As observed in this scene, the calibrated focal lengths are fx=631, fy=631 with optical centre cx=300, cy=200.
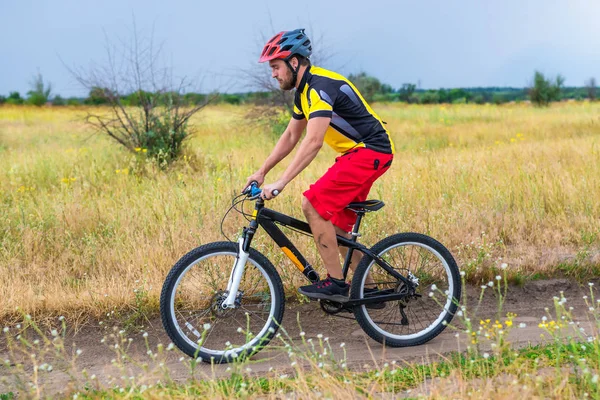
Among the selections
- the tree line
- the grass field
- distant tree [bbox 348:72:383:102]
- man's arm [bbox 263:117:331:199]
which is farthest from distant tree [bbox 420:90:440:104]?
man's arm [bbox 263:117:331:199]

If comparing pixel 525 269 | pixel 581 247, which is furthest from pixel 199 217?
pixel 581 247

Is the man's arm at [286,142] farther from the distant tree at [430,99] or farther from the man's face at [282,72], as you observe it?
the distant tree at [430,99]

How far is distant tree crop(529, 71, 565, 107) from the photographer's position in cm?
3988

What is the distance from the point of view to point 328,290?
15.1 ft

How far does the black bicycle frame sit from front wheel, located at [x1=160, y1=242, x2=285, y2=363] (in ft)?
0.58

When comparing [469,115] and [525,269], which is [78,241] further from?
[469,115]

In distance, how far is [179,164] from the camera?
10961 mm

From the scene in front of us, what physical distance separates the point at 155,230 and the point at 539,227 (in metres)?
4.21

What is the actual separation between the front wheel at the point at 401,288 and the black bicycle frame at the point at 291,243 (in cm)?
7

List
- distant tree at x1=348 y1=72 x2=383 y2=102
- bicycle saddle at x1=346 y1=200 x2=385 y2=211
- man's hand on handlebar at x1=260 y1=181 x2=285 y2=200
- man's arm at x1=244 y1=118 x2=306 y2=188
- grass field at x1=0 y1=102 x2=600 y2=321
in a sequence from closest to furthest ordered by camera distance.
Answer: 1. man's hand on handlebar at x1=260 y1=181 x2=285 y2=200
2. bicycle saddle at x1=346 y1=200 x2=385 y2=211
3. man's arm at x1=244 y1=118 x2=306 y2=188
4. grass field at x1=0 y1=102 x2=600 y2=321
5. distant tree at x1=348 y1=72 x2=383 y2=102

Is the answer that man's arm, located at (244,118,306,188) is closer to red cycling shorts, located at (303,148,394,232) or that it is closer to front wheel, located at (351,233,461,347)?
red cycling shorts, located at (303,148,394,232)

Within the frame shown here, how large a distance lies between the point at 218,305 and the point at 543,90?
131 ft

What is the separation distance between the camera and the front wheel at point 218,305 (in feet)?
14.3

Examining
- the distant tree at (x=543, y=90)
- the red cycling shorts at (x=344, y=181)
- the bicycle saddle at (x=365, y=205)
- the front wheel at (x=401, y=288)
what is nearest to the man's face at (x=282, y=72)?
the red cycling shorts at (x=344, y=181)
